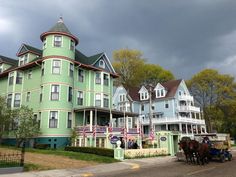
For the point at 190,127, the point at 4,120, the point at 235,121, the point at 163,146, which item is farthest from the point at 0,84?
the point at 235,121

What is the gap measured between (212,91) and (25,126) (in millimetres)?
44638

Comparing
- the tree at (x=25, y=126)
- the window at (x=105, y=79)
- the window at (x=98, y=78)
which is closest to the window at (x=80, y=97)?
the window at (x=98, y=78)

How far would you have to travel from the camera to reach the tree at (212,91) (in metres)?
55.8

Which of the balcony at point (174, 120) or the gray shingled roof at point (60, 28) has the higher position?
the gray shingled roof at point (60, 28)

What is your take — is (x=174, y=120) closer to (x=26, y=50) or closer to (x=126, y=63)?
(x=126, y=63)

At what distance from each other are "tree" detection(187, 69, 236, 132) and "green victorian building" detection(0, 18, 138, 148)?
29333mm

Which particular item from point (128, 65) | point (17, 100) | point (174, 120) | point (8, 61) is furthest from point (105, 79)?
point (174, 120)

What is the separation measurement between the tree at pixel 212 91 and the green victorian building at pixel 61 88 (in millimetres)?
29333

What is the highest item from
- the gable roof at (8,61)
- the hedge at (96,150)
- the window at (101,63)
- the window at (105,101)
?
the gable roof at (8,61)

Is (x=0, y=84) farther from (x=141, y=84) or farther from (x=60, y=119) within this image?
(x=141, y=84)

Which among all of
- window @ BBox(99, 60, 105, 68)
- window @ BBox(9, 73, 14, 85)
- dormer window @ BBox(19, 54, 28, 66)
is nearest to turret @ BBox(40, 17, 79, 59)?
dormer window @ BBox(19, 54, 28, 66)

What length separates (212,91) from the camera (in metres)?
57.4

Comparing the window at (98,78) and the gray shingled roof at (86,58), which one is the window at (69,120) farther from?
the gray shingled roof at (86,58)

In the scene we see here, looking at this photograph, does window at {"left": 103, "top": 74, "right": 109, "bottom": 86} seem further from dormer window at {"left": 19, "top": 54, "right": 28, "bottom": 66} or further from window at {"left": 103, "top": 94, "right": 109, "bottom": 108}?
dormer window at {"left": 19, "top": 54, "right": 28, "bottom": 66}
